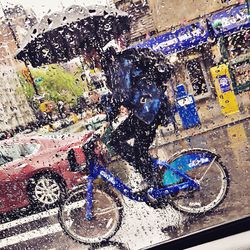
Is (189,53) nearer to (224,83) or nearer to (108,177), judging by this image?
(224,83)

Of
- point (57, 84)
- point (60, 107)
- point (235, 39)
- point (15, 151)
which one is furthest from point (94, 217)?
point (235, 39)

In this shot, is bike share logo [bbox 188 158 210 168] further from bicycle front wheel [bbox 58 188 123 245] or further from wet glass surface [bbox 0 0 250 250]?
bicycle front wheel [bbox 58 188 123 245]

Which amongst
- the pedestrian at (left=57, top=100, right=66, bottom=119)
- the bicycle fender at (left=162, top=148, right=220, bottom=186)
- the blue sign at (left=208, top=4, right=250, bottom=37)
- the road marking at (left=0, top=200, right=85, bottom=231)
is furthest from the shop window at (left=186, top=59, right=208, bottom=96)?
the road marking at (left=0, top=200, right=85, bottom=231)

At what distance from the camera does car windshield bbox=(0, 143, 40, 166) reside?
1.85m

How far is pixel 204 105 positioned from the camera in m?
1.96

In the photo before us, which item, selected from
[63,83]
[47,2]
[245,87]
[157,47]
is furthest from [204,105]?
[47,2]

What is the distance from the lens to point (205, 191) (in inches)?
79.0

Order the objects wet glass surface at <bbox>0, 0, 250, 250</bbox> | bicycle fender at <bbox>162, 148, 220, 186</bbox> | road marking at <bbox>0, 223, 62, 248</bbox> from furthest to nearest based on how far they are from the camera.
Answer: road marking at <bbox>0, 223, 62, 248</bbox> → bicycle fender at <bbox>162, 148, 220, 186</bbox> → wet glass surface at <bbox>0, 0, 250, 250</bbox>

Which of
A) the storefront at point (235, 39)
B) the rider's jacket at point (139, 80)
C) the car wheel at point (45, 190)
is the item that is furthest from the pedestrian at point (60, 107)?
the storefront at point (235, 39)

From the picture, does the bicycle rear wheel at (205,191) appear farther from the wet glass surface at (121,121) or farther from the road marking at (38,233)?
the road marking at (38,233)

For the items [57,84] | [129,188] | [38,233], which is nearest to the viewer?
[57,84]

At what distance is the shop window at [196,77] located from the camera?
1.87 m

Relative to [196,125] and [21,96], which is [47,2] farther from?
[196,125]

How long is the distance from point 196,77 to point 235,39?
32 cm
